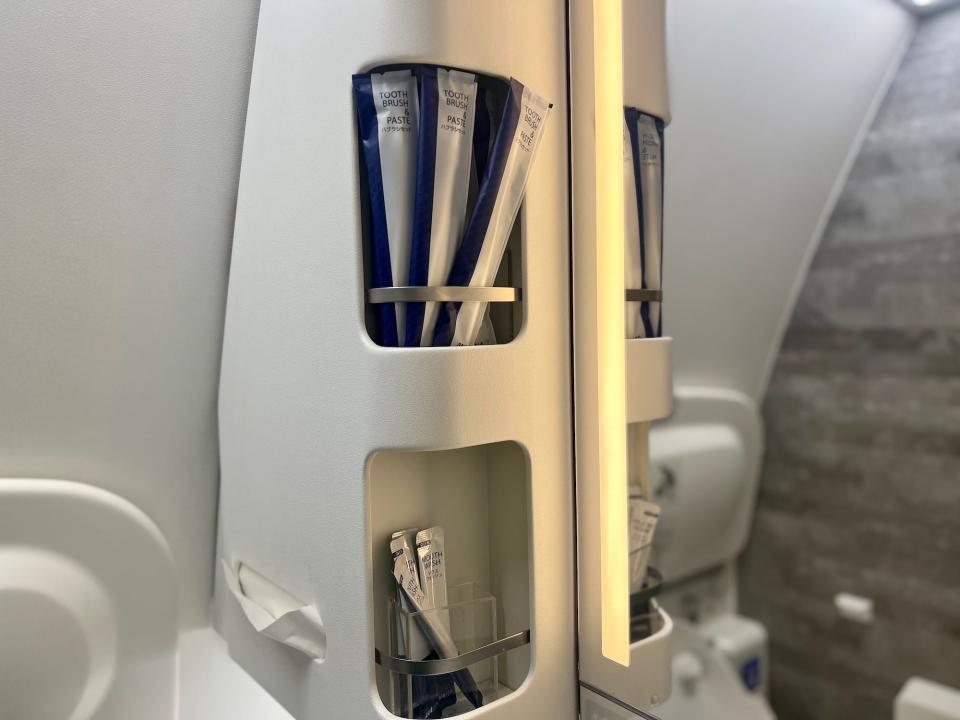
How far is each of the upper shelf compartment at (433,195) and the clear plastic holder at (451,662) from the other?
0.28 meters

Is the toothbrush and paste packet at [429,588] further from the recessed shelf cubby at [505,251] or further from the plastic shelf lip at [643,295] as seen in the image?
the plastic shelf lip at [643,295]

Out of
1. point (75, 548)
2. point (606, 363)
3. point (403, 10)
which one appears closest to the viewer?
point (403, 10)

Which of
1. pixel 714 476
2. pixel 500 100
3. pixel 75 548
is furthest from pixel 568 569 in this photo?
pixel 75 548

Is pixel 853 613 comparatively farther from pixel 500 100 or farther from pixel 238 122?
pixel 238 122

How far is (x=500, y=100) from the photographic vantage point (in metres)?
0.75

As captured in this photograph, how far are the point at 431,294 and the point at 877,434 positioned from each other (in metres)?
0.43

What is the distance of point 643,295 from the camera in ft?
2.57

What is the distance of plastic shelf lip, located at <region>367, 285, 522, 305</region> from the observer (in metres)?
0.69

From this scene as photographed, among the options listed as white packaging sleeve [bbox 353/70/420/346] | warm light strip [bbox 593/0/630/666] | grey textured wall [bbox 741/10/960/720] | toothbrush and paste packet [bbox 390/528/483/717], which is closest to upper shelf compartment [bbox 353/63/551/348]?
white packaging sleeve [bbox 353/70/420/346]

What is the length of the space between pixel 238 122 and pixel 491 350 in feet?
1.57

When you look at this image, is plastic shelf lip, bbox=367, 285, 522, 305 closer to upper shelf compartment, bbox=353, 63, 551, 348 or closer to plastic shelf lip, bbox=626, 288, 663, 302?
upper shelf compartment, bbox=353, 63, 551, 348

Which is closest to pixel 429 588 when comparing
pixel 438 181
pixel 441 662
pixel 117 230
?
pixel 441 662

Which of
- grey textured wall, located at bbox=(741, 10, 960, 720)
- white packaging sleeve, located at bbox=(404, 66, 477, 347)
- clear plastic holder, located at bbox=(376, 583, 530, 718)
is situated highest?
white packaging sleeve, located at bbox=(404, 66, 477, 347)

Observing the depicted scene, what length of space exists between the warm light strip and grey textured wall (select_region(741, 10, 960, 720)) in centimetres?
13
